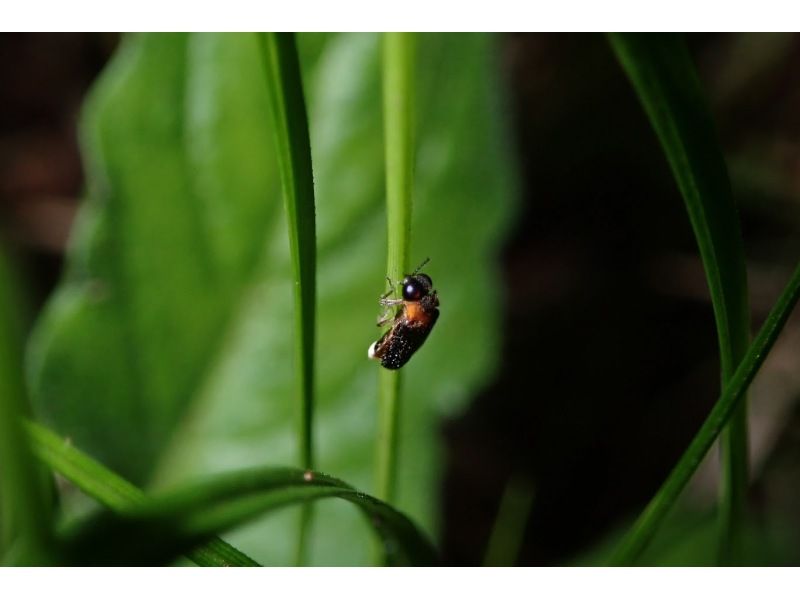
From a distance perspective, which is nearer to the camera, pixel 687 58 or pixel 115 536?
pixel 115 536

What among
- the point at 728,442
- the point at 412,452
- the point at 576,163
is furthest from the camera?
the point at 576,163

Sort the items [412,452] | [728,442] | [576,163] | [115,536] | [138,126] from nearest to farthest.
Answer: [115,536]
[728,442]
[138,126]
[412,452]
[576,163]

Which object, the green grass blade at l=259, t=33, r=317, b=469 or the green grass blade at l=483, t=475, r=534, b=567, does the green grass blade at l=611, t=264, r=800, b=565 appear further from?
the green grass blade at l=483, t=475, r=534, b=567

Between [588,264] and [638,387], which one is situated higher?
[588,264]

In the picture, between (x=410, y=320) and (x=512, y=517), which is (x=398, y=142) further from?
(x=512, y=517)

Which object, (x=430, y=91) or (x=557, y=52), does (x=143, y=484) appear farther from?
(x=557, y=52)

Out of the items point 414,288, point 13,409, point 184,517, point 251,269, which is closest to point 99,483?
point 184,517

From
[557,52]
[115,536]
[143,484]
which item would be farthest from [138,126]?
[115,536]

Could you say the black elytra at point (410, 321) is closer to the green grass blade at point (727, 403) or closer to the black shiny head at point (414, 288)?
the black shiny head at point (414, 288)

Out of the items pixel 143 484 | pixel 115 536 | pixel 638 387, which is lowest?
pixel 115 536
